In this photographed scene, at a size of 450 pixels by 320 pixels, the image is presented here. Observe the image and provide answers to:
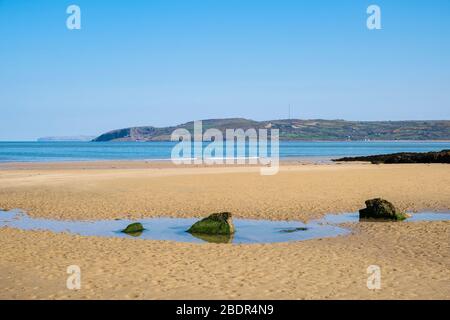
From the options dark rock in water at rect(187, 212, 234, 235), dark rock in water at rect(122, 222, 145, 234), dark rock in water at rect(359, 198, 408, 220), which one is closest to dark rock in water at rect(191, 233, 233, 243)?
dark rock in water at rect(187, 212, 234, 235)

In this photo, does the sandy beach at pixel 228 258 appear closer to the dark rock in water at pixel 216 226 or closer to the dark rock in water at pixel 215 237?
the dark rock in water at pixel 215 237

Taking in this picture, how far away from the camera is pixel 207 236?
52.0ft

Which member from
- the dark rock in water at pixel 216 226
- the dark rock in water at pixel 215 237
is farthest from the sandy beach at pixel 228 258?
the dark rock in water at pixel 216 226

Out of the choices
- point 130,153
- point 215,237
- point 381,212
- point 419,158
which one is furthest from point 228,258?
point 130,153

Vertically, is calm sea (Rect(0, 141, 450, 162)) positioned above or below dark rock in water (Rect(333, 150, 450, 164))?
below

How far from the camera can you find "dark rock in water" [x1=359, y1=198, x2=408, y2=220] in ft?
59.8

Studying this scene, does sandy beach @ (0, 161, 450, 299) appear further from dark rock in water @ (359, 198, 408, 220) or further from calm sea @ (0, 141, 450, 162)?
calm sea @ (0, 141, 450, 162)

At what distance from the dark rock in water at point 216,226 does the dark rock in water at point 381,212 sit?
5850 millimetres

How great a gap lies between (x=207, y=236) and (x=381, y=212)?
697cm

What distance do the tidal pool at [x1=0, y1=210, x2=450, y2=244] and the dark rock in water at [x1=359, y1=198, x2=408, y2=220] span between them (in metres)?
0.35

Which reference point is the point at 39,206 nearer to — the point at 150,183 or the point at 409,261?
the point at 150,183

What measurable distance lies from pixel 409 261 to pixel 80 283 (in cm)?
774

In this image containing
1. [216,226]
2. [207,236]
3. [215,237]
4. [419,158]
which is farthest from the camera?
[419,158]

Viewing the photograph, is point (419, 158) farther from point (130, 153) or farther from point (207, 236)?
point (130, 153)
